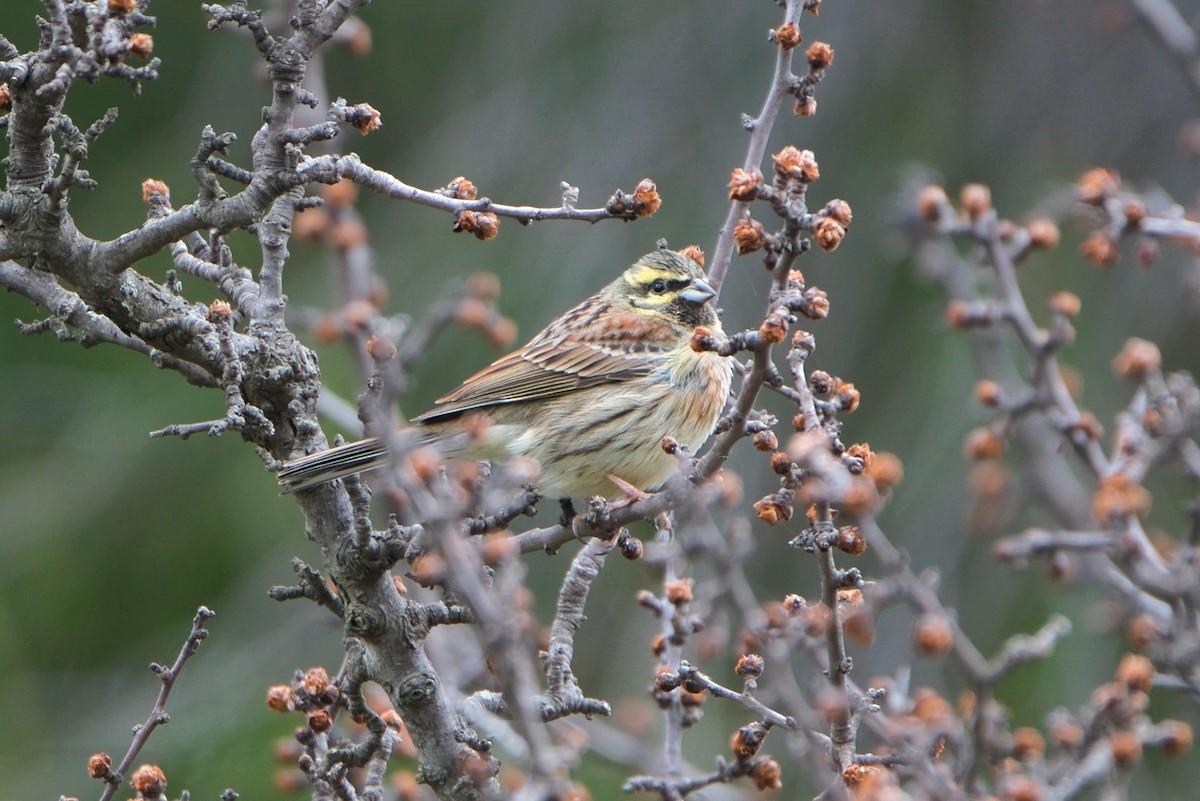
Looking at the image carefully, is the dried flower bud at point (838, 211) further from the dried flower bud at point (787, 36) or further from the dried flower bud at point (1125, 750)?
the dried flower bud at point (1125, 750)

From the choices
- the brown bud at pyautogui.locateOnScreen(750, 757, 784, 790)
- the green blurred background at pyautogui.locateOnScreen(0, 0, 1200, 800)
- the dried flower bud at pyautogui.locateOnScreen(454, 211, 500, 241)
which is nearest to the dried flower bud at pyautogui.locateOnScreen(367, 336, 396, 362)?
the dried flower bud at pyautogui.locateOnScreen(454, 211, 500, 241)

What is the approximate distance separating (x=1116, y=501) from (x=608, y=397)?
2.93m

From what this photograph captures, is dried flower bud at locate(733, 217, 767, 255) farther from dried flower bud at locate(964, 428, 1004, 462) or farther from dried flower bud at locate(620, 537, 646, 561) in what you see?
dried flower bud at locate(620, 537, 646, 561)

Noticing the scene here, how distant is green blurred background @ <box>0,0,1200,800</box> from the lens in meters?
6.11

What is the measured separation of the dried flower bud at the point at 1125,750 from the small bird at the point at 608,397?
2.51 meters

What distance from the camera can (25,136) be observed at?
128 inches

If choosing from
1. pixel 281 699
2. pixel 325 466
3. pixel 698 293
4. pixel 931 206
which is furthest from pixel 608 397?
pixel 931 206

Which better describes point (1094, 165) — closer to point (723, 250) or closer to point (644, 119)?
point (644, 119)

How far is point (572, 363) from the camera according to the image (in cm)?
527

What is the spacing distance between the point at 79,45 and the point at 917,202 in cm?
170

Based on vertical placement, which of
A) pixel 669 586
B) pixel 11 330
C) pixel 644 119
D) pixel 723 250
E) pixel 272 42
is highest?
pixel 11 330

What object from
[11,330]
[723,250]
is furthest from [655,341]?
[11,330]

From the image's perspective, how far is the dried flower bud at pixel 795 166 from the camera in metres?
2.60

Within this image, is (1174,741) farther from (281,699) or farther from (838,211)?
(281,699)
